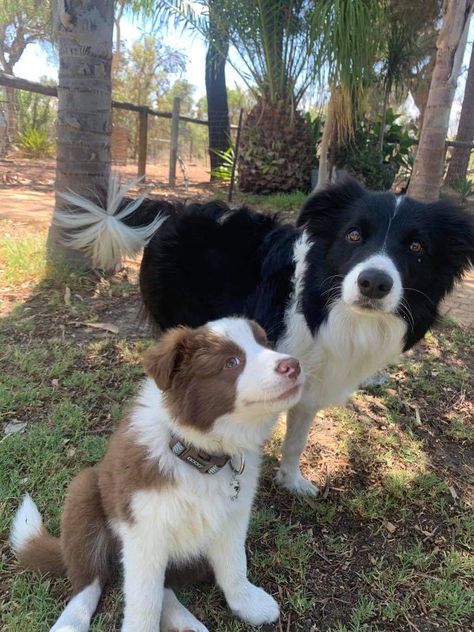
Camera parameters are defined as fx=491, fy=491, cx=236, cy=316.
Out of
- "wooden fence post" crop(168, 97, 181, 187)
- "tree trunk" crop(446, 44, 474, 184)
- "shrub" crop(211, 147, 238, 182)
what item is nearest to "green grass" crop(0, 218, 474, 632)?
"wooden fence post" crop(168, 97, 181, 187)

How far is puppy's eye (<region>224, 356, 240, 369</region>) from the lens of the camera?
5.92 ft

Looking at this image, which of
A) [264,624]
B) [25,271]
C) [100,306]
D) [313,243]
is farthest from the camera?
[25,271]

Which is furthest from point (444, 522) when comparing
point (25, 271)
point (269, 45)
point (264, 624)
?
point (269, 45)

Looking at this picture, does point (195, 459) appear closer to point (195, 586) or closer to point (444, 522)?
point (195, 586)

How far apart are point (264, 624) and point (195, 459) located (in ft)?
2.67

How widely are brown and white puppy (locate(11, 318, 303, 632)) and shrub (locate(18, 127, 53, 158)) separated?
13.8 m

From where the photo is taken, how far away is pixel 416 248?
235cm

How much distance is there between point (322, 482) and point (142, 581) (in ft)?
4.72

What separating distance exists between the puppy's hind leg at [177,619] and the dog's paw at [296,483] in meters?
1.00

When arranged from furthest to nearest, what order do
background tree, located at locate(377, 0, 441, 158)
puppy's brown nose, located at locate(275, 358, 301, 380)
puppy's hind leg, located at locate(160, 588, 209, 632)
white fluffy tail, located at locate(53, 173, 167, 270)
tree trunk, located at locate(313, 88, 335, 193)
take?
1. background tree, located at locate(377, 0, 441, 158)
2. tree trunk, located at locate(313, 88, 335, 193)
3. white fluffy tail, located at locate(53, 173, 167, 270)
4. puppy's hind leg, located at locate(160, 588, 209, 632)
5. puppy's brown nose, located at locate(275, 358, 301, 380)

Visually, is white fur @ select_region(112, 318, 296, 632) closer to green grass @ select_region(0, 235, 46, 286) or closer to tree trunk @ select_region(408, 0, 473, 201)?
green grass @ select_region(0, 235, 46, 286)

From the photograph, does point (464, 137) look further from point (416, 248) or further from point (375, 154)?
point (416, 248)

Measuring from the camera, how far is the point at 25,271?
4926mm

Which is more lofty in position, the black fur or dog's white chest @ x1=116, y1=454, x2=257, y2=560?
the black fur
